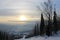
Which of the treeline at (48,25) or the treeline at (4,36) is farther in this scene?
the treeline at (48,25)

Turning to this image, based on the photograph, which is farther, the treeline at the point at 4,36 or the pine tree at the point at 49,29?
the pine tree at the point at 49,29

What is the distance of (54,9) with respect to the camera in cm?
794

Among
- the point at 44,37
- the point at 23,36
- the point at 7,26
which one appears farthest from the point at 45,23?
the point at 7,26

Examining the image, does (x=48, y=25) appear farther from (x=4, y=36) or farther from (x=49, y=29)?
(x=4, y=36)

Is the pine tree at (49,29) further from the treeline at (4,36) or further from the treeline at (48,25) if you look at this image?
the treeline at (4,36)

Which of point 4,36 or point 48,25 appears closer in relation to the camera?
point 4,36

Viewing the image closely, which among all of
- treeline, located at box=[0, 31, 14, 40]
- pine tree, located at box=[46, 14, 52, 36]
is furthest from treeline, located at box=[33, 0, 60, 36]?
treeline, located at box=[0, 31, 14, 40]

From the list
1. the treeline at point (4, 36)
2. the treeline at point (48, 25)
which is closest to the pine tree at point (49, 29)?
the treeline at point (48, 25)

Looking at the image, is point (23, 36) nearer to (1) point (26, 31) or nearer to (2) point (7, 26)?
(1) point (26, 31)

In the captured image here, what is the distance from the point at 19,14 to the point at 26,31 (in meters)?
1.06

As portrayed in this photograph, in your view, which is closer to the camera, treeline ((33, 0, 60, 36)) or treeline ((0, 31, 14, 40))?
treeline ((0, 31, 14, 40))

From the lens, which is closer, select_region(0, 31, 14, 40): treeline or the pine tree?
select_region(0, 31, 14, 40): treeline

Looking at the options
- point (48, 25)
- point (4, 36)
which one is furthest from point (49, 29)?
point (4, 36)

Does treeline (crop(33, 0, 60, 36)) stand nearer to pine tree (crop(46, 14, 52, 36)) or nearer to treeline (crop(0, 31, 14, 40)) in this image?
pine tree (crop(46, 14, 52, 36))
